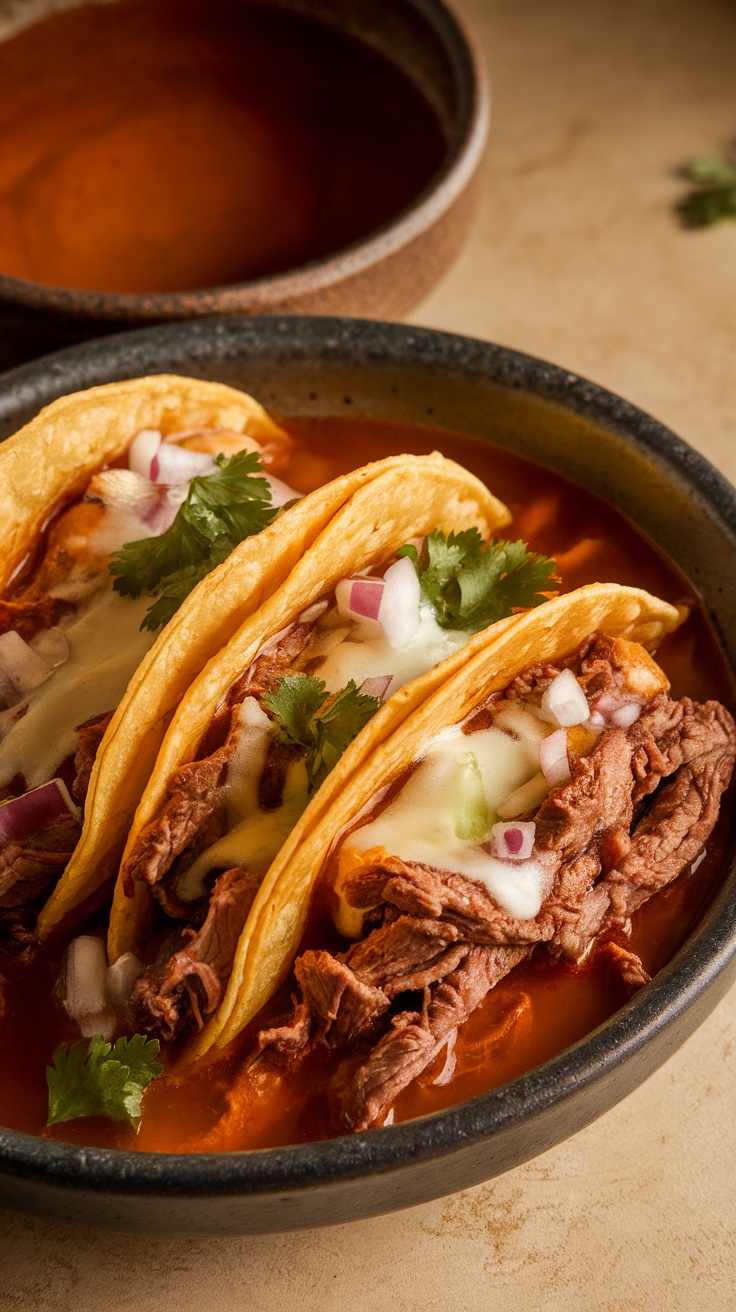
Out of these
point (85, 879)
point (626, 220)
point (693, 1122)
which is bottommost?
point (85, 879)

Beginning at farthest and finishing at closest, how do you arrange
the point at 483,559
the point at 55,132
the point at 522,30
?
the point at 522,30, the point at 55,132, the point at 483,559

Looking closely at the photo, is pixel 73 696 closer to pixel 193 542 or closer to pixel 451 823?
pixel 193 542

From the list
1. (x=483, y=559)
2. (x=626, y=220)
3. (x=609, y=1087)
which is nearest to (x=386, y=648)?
(x=483, y=559)

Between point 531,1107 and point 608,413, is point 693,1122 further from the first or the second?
point 608,413

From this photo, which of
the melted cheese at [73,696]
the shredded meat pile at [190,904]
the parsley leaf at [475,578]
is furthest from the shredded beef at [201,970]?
the parsley leaf at [475,578]

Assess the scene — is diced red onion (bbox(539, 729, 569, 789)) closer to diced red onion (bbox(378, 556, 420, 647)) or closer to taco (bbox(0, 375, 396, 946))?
diced red onion (bbox(378, 556, 420, 647))

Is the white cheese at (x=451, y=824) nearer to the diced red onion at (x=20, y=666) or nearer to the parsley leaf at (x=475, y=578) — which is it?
the parsley leaf at (x=475, y=578)

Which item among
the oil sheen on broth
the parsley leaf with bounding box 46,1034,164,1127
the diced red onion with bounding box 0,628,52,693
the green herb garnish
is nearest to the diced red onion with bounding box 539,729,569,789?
the parsley leaf with bounding box 46,1034,164,1127

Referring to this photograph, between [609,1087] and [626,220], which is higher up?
[626,220]
